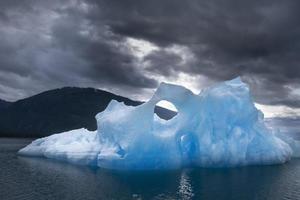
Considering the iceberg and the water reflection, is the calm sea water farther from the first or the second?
the iceberg

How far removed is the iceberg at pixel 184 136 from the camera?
1576 inches

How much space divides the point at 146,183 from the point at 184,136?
587 inches

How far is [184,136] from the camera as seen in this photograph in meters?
46.0

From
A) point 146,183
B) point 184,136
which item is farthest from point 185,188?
point 184,136

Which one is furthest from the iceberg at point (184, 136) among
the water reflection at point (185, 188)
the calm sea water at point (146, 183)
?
the water reflection at point (185, 188)

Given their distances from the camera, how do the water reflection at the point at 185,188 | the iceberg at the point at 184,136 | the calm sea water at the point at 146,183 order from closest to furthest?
the water reflection at the point at 185,188 → the calm sea water at the point at 146,183 → the iceberg at the point at 184,136

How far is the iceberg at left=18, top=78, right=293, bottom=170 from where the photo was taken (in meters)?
40.0

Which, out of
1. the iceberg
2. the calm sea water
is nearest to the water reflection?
the calm sea water

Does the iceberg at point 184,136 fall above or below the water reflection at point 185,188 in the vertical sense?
above

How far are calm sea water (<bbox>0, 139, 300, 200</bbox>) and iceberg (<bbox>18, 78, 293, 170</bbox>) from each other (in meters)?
2.04

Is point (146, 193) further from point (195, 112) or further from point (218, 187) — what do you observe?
point (195, 112)

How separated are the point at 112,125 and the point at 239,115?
670 inches

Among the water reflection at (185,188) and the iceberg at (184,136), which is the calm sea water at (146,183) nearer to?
the water reflection at (185,188)

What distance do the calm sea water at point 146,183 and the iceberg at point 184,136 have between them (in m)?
2.04
